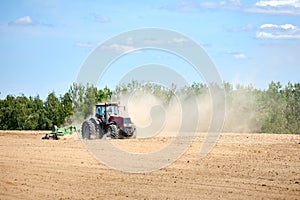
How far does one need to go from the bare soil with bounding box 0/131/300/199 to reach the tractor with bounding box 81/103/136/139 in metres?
6.01

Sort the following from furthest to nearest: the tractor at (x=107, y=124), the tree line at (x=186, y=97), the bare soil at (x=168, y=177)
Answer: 1. the tree line at (x=186, y=97)
2. the tractor at (x=107, y=124)
3. the bare soil at (x=168, y=177)

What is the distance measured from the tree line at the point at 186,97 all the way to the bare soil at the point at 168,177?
23.1m

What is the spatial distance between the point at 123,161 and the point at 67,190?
588cm

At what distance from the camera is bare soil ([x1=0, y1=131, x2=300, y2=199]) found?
527 inches

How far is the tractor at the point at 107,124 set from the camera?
97.0 feet

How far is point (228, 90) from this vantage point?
53406mm

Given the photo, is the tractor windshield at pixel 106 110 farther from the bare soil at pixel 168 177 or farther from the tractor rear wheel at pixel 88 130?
the bare soil at pixel 168 177

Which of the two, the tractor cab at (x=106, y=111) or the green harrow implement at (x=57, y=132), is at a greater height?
the tractor cab at (x=106, y=111)

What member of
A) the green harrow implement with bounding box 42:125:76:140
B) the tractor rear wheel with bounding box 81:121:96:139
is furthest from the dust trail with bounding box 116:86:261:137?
the tractor rear wheel with bounding box 81:121:96:139

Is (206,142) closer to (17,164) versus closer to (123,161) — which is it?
(123,161)

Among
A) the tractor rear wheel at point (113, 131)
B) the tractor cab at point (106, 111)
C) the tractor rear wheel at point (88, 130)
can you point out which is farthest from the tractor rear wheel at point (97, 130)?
the tractor rear wheel at point (113, 131)

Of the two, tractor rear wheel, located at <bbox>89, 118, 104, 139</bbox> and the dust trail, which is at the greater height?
the dust trail

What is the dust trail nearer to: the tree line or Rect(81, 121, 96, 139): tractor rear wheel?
the tree line

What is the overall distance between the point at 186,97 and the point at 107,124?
19.1 m
